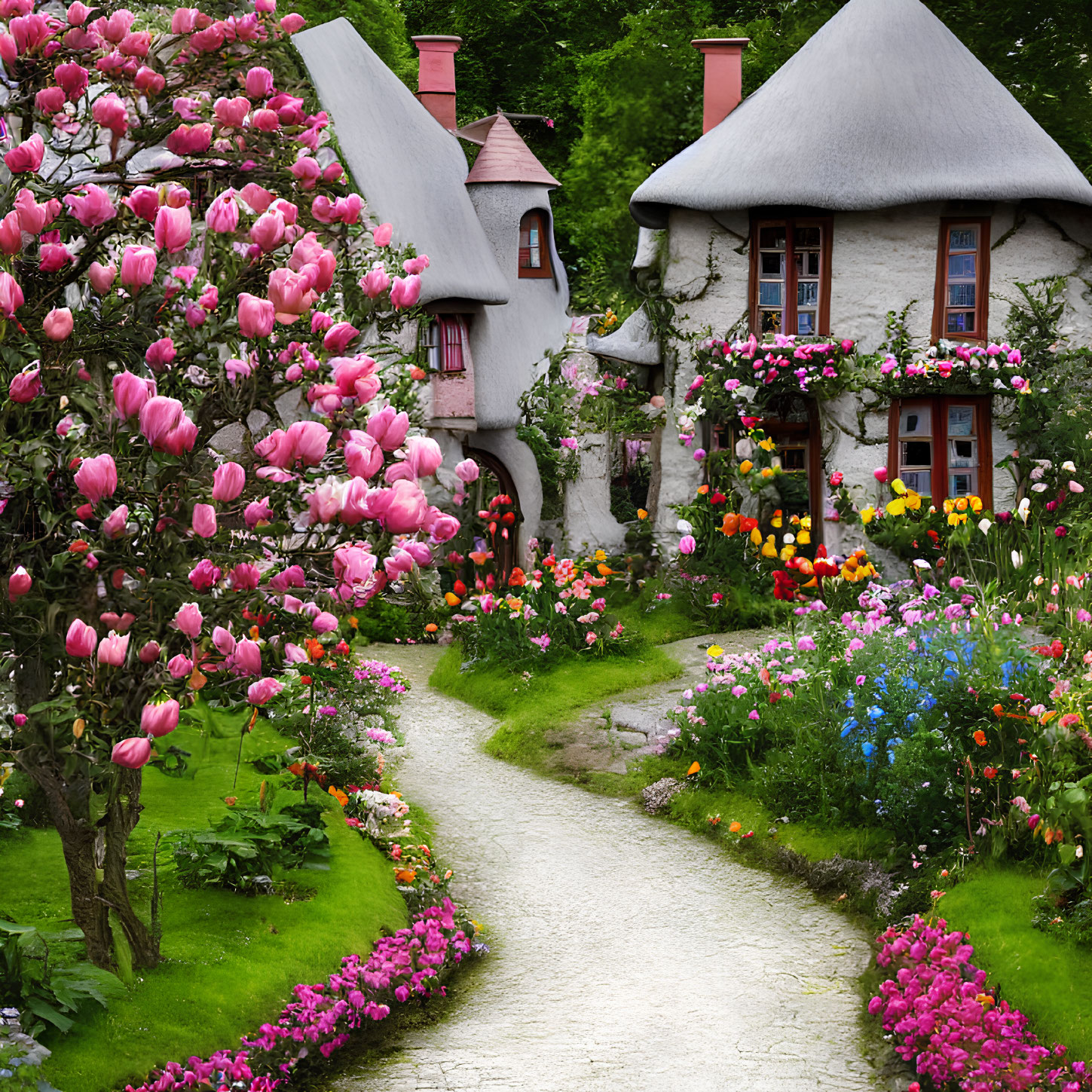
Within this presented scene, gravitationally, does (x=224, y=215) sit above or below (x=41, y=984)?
above

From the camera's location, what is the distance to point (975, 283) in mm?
13438

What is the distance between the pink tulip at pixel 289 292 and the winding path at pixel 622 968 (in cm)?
302

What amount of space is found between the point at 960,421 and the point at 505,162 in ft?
22.5

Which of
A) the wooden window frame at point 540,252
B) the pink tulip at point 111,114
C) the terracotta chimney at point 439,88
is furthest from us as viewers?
the terracotta chimney at point 439,88

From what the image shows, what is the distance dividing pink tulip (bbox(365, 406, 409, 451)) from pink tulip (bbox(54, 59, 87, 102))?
1.76m

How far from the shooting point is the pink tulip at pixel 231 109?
466 centimetres

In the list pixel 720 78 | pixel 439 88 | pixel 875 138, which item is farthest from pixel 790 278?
pixel 439 88

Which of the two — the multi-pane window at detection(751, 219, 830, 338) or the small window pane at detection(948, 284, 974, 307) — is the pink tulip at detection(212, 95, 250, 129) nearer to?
the multi-pane window at detection(751, 219, 830, 338)

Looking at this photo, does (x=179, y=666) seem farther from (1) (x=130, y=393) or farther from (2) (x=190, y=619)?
(1) (x=130, y=393)

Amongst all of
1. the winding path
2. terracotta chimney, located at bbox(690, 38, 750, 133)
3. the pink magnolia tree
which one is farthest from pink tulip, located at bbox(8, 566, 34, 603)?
terracotta chimney, located at bbox(690, 38, 750, 133)

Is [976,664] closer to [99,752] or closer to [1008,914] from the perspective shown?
[1008,914]

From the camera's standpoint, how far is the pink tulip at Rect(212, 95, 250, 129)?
466 cm

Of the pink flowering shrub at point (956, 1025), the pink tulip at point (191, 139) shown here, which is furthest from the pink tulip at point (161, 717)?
the pink flowering shrub at point (956, 1025)

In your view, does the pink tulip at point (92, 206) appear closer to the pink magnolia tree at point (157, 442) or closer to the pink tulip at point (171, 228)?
the pink magnolia tree at point (157, 442)
